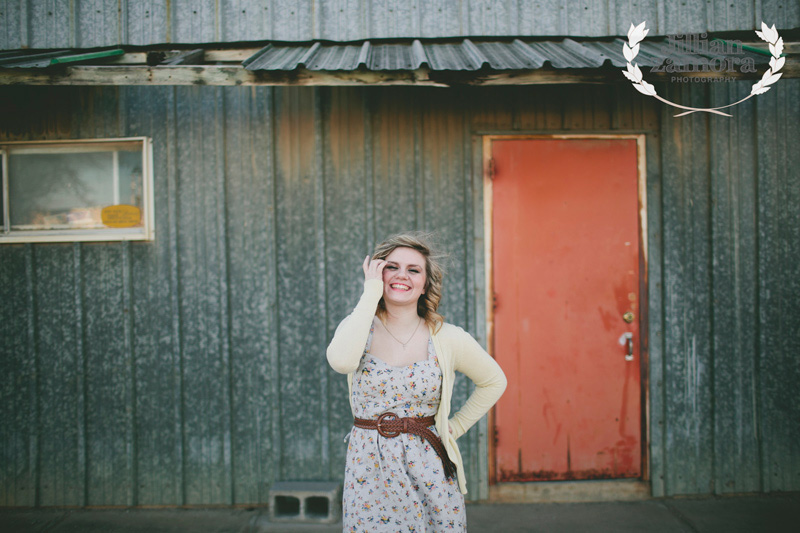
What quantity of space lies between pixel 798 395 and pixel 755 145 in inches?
86.9

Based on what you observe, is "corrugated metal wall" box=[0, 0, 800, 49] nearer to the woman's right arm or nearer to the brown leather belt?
the woman's right arm

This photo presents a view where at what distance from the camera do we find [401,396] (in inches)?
82.8

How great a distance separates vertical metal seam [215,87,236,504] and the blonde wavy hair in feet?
6.63

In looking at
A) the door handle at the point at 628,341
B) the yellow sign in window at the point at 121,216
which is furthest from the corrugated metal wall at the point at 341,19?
the door handle at the point at 628,341

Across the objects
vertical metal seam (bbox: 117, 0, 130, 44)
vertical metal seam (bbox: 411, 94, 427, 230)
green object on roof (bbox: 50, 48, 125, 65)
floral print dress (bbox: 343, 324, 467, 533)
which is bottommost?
floral print dress (bbox: 343, 324, 467, 533)

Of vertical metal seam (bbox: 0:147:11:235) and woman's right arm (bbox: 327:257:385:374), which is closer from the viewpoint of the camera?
woman's right arm (bbox: 327:257:385:374)

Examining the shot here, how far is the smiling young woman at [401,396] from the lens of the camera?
2062 millimetres

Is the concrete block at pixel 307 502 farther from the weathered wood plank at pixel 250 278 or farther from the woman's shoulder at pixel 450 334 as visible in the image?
the woman's shoulder at pixel 450 334

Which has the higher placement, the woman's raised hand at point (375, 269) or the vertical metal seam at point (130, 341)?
Answer: the woman's raised hand at point (375, 269)

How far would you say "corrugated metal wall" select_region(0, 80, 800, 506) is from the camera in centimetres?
379

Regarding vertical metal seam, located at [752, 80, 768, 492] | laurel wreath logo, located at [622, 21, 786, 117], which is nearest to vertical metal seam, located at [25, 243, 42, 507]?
laurel wreath logo, located at [622, 21, 786, 117]

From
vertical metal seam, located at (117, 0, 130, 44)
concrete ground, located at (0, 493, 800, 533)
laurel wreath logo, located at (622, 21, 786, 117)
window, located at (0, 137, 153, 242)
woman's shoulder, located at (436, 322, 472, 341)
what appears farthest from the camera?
vertical metal seam, located at (117, 0, 130, 44)

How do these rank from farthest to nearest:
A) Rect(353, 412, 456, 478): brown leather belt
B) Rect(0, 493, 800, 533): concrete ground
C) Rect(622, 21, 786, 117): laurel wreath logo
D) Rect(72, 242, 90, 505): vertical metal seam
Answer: Rect(72, 242, 90, 505): vertical metal seam < Rect(0, 493, 800, 533): concrete ground < Rect(622, 21, 786, 117): laurel wreath logo < Rect(353, 412, 456, 478): brown leather belt

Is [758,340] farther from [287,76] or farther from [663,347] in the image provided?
[287,76]
